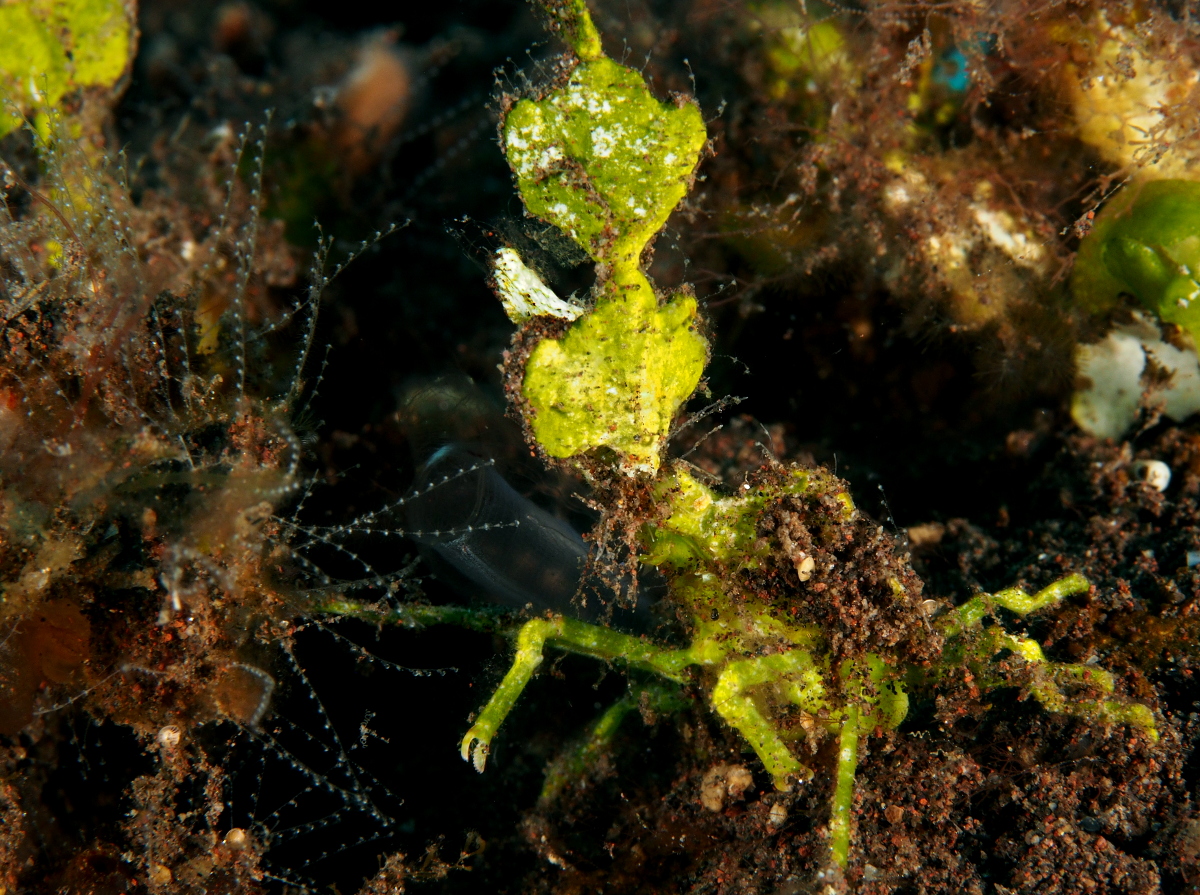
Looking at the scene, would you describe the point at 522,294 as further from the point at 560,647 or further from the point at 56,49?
the point at 56,49

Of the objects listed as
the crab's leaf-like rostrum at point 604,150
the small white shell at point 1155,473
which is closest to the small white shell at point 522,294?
the crab's leaf-like rostrum at point 604,150

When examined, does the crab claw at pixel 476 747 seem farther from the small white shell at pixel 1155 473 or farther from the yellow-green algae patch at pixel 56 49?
the yellow-green algae patch at pixel 56 49

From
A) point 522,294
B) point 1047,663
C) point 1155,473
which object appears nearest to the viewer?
point 522,294

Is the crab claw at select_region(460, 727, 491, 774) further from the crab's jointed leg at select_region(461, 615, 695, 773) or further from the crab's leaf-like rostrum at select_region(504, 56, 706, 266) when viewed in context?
the crab's leaf-like rostrum at select_region(504, 56, 706, 266)

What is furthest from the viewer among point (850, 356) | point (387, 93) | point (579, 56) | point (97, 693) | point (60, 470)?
point (387, 93)

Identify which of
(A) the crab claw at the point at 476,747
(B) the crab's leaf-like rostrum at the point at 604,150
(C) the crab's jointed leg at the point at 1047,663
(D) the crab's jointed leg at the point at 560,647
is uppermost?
(B) the crab's leaf-like rostrum at the point at 604,150

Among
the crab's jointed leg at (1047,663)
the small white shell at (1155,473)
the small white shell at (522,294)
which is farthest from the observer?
the small white shell at (1155,473)

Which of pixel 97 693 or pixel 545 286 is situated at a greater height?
pixel 545 286

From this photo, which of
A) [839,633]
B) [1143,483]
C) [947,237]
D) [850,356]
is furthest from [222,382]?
[1143,483]

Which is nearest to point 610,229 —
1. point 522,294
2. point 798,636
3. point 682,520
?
point 522,294

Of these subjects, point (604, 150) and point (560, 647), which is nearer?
point (604, 150)

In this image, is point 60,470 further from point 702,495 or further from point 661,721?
point 661,721
